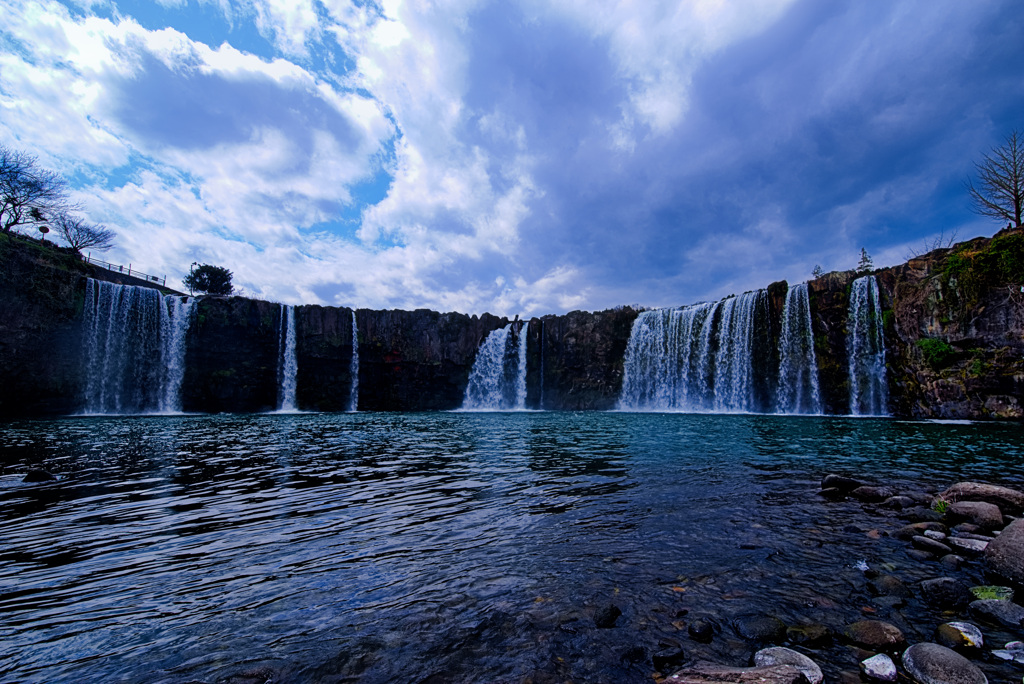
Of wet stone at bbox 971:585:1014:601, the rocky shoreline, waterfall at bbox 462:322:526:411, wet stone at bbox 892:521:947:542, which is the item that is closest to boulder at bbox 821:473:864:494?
wet stone at bbox 892:521:947:542

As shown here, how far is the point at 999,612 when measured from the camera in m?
3.64

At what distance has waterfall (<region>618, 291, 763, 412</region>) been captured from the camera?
35.6m

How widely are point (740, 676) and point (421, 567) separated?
345cm

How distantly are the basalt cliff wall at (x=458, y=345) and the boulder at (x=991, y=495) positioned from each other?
2287cm

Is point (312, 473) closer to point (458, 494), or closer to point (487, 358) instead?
point (458, 494)

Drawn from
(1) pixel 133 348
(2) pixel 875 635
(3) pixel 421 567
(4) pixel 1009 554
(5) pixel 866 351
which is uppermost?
(1) pixel 133 348

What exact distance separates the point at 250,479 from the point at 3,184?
55.7 m

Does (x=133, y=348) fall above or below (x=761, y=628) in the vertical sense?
above

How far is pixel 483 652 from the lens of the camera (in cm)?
331

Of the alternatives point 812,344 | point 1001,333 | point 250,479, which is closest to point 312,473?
point 250,479

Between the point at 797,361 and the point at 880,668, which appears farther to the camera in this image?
the point at 797,361

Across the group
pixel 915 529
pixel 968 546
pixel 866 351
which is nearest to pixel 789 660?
pixel 968 546

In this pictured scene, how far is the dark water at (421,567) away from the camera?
3.27 m

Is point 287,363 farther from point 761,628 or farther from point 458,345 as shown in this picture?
point 761,628
